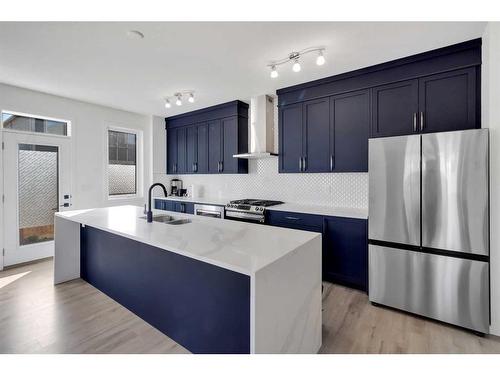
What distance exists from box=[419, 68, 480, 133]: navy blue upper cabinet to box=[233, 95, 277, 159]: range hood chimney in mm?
1995

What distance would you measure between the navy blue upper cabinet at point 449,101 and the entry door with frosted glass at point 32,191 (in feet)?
16.8

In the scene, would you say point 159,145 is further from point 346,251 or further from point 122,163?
→ point 346,251

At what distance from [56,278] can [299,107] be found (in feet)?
12.6

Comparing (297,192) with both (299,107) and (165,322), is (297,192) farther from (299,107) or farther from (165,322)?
(165,322)

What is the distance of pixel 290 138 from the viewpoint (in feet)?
12.2

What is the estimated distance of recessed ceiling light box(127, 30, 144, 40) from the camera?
219 cm

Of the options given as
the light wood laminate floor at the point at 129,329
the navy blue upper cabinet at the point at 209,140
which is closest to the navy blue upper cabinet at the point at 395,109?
the light wood laminate floor at the point at 129,329

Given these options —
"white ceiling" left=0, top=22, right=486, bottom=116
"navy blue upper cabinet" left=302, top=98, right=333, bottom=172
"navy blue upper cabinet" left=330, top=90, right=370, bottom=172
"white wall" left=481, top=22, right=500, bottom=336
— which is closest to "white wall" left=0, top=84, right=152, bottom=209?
"white ceiling" left=0, top=22, right=486, bottom=116

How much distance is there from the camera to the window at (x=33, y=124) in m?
3.62

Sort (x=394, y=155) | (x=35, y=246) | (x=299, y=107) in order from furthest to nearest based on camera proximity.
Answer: (x=35, y=246), (x=299, y=107), (x=394, y=155)

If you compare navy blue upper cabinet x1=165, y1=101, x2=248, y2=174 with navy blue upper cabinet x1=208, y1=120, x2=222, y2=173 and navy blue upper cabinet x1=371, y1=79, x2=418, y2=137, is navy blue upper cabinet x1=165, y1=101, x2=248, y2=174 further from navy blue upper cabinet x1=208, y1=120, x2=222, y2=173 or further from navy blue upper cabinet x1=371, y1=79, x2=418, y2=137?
navy blue upper cabinet x1=371, y1=79, x2=418, y2=137
